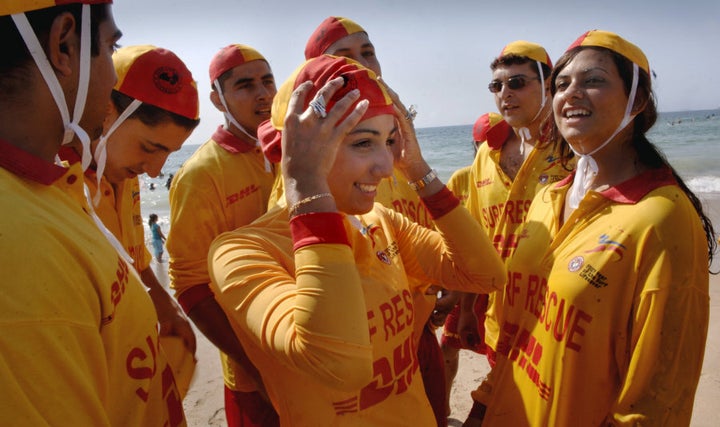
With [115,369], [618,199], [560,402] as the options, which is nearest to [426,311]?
[560,402]

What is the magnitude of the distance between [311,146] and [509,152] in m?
3.16

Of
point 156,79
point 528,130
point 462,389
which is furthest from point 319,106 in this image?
point 462,389

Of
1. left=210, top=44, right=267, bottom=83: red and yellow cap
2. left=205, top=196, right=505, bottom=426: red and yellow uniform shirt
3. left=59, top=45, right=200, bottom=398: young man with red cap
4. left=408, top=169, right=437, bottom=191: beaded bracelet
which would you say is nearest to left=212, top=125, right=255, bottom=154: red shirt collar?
left=59, top=45, right=200, bottom=398: young man with red cap

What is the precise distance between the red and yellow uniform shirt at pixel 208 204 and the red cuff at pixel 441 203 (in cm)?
137

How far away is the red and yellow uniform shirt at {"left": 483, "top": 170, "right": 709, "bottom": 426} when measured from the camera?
1.88 m

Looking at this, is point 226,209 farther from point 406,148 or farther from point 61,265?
point 61,265

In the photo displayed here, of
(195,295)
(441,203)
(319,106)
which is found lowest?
(195,295)

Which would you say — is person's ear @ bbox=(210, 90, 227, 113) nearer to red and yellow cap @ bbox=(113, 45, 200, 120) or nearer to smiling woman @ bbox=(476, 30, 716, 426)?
red and yellow cap @ bbox=(113, 45, 200, 120)

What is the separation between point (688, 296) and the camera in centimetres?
187

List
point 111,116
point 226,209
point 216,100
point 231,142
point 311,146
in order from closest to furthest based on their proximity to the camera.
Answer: point 311,146, point 111,116, point 226,209, point 231,142, point 216,100

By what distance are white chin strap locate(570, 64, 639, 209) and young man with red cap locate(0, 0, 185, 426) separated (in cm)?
219

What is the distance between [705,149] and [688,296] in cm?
3999

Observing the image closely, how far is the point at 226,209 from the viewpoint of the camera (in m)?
2.98

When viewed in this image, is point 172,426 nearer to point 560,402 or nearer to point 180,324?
point 180,324
